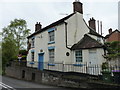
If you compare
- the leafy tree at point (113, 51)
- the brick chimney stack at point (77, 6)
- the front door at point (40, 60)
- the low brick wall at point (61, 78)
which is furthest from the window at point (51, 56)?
the leafy tree at point (113, 51)

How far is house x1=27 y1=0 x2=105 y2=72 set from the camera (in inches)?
470

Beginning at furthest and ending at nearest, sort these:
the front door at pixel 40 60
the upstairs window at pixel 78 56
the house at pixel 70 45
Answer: the front door at pixel 40 60 < the upstairs window at pixel 78 56 < the house at pixel 70 45

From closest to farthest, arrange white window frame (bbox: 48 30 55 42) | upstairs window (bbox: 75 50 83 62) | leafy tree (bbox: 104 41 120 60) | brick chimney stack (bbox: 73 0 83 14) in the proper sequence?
leafy tree (bbox: 104 41 120 60) → upstairs window (bbox: 75 50 83 62) → brick chimney stack (bbox: 73 0 83 14) → white window frame (bbox: 48 30 55 42)

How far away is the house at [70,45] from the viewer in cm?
1193

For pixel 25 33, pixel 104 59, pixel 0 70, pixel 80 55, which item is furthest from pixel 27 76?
pixel 25 33

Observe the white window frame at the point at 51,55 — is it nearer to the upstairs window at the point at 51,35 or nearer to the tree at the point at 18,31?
the upstairs window at the point at 51,35

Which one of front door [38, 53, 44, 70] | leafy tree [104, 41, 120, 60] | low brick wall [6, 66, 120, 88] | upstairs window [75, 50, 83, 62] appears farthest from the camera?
front door [38, 53, 44, 70]

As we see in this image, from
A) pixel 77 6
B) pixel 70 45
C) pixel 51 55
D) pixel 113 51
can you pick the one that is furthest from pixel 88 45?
pixel 77 6

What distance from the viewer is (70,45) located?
44.5 ft

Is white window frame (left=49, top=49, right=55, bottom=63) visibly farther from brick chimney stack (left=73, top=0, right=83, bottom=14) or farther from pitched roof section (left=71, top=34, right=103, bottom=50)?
brick chimney stack (left=73, top=0, right=83, bottom=14)

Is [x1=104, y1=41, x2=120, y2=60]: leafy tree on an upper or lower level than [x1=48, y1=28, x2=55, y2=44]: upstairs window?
lower

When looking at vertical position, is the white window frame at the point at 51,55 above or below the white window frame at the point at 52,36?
below

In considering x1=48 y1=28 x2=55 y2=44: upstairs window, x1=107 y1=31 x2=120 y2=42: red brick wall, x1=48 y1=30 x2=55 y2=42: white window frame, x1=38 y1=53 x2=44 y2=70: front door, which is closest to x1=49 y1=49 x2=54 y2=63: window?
x1=48 y1=28 x2=55 y2=44: upstairs window

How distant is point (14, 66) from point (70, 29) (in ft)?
36.4
